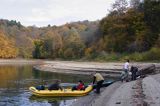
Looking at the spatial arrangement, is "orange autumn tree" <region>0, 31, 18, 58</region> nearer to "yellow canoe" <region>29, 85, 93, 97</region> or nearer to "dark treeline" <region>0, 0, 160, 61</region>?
"dark treeline" <region>0, 0, 160, 61</region>

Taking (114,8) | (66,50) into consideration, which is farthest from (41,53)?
(114,8)

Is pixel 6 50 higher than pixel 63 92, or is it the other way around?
pixel 6 50

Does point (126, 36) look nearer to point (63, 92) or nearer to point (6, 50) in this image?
point (63, 92)

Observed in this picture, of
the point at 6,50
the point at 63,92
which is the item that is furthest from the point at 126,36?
the point at 6,50

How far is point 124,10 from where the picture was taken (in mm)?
82750

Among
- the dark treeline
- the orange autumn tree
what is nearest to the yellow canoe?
the dark treeline

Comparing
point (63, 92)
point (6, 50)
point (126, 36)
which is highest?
point (126, 36)

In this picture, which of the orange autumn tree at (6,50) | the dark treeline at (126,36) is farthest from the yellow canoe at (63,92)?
the orange autumn tree at (6,50)

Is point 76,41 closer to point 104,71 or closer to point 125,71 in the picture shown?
point 104,71

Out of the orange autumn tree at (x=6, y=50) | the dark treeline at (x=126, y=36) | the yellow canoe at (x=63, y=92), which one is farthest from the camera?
the orange autumn tree at (x=6, y=50)

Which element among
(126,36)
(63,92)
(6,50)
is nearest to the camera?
(63,92)

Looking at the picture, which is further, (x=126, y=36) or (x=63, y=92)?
(x=126, y=36)

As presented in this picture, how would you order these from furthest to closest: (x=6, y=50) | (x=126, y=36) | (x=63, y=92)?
(x=6, y=50), (x=126, y=36), (x=63, y=92)

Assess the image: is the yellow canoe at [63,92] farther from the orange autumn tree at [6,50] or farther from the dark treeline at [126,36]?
the orange autumn tree at [6,50]
